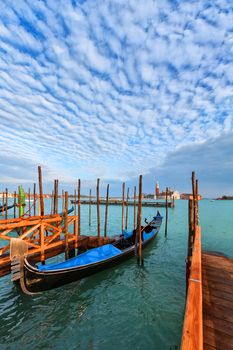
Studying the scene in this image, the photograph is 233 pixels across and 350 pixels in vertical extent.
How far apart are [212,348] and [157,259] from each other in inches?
324

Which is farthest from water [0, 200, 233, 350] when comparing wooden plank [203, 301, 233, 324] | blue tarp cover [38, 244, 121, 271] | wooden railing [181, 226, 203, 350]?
wooden railing [181, 226, 203, 350]

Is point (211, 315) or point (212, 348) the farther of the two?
point (211, 315)

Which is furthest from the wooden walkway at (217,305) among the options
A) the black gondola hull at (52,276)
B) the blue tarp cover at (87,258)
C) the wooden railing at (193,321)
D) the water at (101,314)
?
the black gondola hull at (52,276)

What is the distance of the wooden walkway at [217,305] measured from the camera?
2.61 meters

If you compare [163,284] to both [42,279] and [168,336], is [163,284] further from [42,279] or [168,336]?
[42,279]

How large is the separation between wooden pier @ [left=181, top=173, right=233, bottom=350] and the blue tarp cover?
3952 mm

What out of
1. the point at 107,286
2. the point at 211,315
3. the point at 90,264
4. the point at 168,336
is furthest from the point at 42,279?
the point at 211,315

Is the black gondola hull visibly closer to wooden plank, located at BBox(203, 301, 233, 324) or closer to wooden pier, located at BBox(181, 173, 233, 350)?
wooden pier, located at BBox(181, 173, 233, 350)

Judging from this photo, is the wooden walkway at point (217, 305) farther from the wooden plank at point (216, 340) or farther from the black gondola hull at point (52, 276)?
the black gondola hull at point (52, 276)

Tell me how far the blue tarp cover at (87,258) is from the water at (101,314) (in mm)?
779

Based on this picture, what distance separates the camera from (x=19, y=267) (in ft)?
18.9

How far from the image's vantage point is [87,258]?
7465 mm

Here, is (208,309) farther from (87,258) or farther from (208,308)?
(87,258)

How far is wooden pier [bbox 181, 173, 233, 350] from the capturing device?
5.66ft
